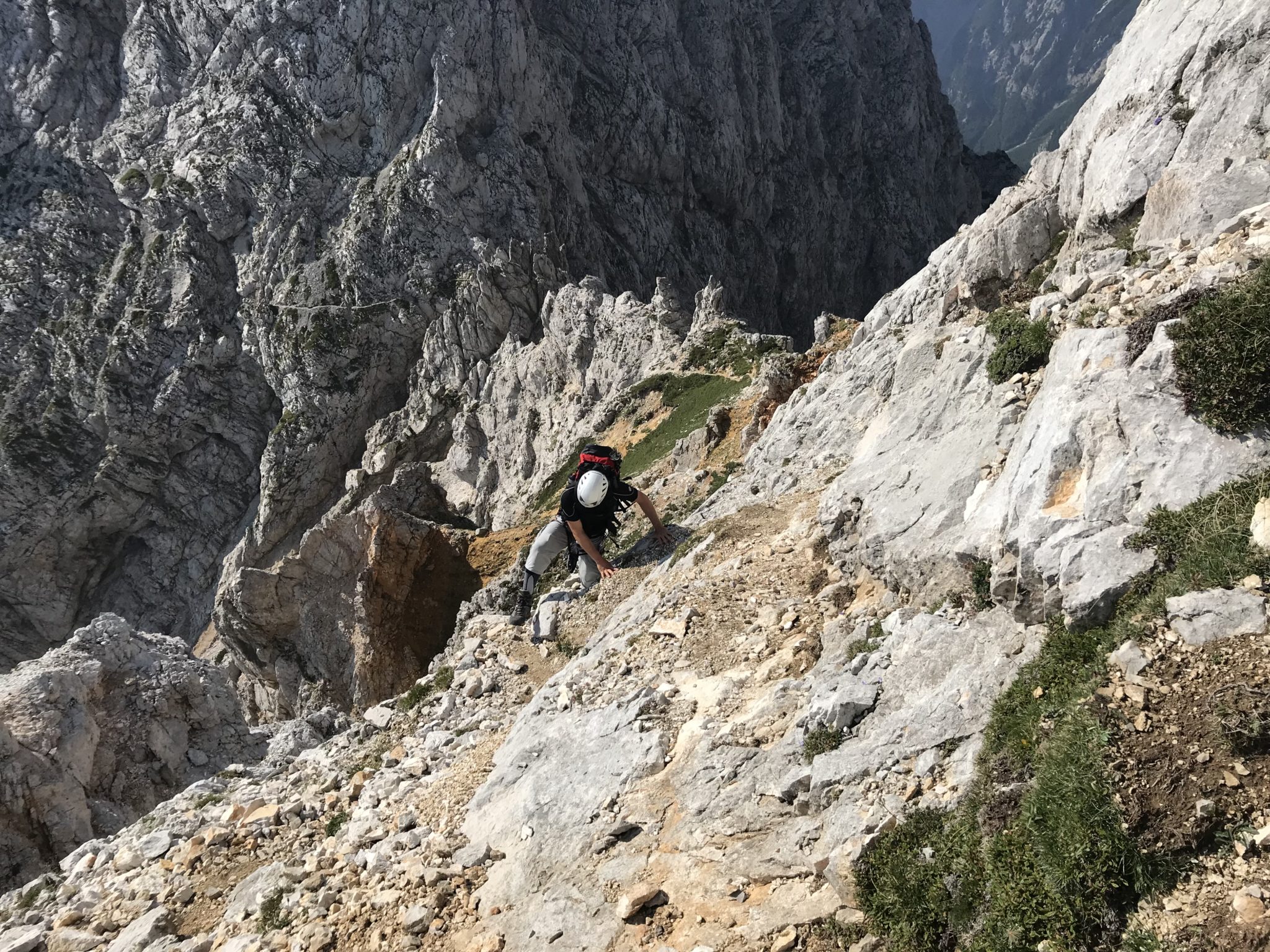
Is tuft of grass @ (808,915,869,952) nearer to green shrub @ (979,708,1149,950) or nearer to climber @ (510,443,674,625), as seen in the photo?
green shrub @ (979,708,1149,950)

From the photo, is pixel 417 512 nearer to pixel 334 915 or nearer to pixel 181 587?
pixel 334 915

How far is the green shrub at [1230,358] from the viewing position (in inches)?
215

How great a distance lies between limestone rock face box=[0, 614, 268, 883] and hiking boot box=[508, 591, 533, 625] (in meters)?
7.38

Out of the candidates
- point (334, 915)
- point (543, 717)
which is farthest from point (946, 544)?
point (334, 915)

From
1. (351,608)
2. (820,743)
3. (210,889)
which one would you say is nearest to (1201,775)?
(820,743)

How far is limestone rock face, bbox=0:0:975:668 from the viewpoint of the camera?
212 ft

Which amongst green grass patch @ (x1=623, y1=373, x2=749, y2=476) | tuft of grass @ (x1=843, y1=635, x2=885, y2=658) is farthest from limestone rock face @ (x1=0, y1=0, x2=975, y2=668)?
tuft of grass @ (x1=843, y1=635, x2=885, y2=658)

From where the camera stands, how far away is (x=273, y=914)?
7.60m

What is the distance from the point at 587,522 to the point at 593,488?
1.27 meters

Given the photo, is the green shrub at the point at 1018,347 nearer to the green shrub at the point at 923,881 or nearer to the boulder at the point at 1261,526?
the boulder at the point at 1261,526

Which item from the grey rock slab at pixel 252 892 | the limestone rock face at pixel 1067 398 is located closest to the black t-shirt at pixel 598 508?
the limestone rock face at pixel 1067 398

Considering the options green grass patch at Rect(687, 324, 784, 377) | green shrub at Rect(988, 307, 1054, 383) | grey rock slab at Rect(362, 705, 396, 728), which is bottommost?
grey rock slab at Rect(362, 705, 396, 728)

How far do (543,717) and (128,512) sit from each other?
78364mm

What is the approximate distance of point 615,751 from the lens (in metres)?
7.77
